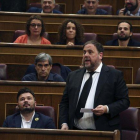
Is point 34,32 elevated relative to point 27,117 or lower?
elevated

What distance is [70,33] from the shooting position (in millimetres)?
3627

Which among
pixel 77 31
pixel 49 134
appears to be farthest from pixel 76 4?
pixel 49 134

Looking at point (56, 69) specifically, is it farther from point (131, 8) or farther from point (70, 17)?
point (131, 8)

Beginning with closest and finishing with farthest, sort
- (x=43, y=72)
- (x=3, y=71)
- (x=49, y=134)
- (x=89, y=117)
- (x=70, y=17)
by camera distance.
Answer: (x=49, y=134) → (x=89, y=117) → (x=43, y=72) → (x=3, y=71) → (x=70, y=17)

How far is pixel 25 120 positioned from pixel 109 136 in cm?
65

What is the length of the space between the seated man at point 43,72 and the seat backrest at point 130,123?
1.94 ft

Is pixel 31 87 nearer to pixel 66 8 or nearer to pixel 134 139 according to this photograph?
pixel 134 139

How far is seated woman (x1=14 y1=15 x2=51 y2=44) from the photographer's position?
365 cm

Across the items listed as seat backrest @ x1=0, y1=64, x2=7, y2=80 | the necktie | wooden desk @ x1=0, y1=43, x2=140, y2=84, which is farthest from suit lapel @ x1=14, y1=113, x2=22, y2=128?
wooden desk @ x1=0, y1=43, x2=140, y2=84

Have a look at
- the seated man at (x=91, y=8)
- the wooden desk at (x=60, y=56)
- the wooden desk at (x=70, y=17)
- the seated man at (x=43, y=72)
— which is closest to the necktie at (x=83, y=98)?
the seated man at (x=43, y=72)

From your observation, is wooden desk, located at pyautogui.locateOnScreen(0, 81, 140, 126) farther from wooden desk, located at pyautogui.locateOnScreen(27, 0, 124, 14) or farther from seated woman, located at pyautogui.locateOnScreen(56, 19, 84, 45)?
wooden desk, located at pyautogui.locateOnScreen(27, 0, 124, 14)

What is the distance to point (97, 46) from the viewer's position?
2438 millimetres

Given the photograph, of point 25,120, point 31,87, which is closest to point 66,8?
point 31,87

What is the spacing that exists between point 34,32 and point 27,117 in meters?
1.08
